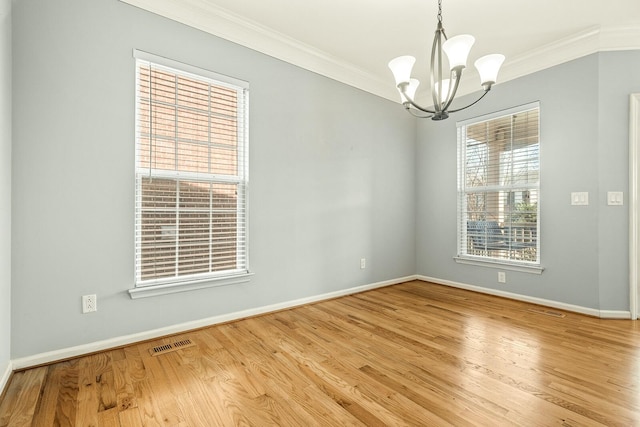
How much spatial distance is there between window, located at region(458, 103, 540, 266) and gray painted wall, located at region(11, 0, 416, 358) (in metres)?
2.06

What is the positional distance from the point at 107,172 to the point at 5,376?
1350 millimetres

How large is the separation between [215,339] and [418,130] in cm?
389

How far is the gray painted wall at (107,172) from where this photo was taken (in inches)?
76.2

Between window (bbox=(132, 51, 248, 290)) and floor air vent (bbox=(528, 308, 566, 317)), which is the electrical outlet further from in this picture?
→ floor air vent (bbox=(528, 308, 566, 317))

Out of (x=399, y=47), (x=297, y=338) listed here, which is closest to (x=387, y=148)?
(x=399, y=47)

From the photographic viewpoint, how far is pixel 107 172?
2.18 metres

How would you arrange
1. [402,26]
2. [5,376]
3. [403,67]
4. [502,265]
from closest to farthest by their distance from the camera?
[5,376]
[403,67]
[402,26]
[502,265]

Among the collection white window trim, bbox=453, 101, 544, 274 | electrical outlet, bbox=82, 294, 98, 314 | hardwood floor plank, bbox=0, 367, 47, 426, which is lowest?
hardwood floor plank, bbox=0, 367, 47, 426

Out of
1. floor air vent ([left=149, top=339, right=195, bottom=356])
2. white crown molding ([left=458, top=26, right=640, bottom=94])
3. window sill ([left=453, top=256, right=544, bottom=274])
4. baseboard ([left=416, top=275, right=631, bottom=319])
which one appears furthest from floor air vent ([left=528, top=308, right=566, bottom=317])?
floor air vent ([left=149, top=339, right=195, bottom=356])

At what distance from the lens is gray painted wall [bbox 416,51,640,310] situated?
2.88m

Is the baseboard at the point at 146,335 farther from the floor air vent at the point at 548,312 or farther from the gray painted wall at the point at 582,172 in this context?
the gray painted wall at the point at 582,172

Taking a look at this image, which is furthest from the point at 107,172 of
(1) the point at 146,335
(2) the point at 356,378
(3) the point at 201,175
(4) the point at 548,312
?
(4) the point at 548,312

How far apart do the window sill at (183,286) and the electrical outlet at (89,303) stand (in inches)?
8.4

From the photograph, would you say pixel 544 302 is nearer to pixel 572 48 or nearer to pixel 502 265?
pixel 502 265
